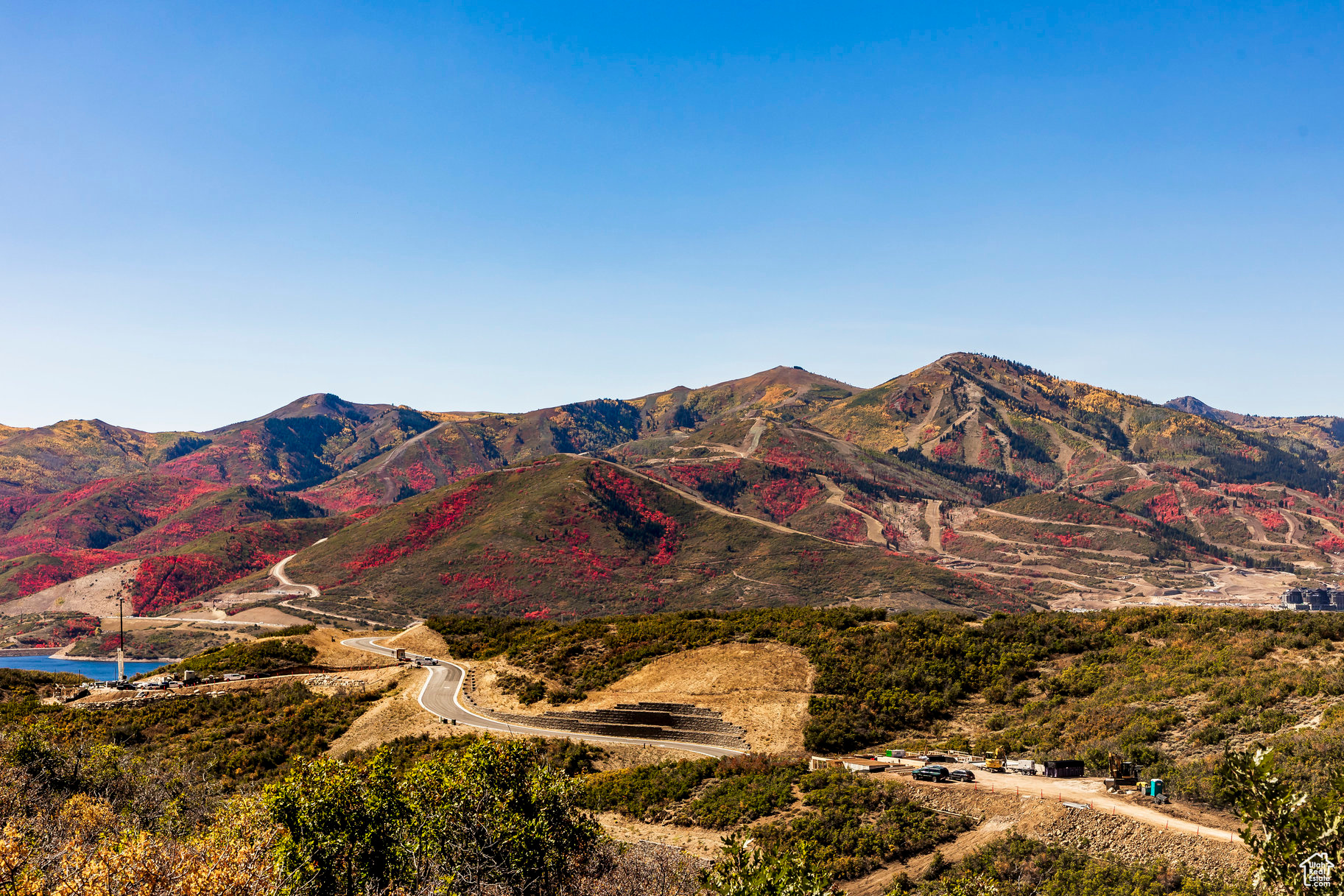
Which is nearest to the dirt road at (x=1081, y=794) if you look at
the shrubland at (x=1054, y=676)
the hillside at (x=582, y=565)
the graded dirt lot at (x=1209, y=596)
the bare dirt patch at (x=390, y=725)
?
the shrubland at (x=1054, y=676)

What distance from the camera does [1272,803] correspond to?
44.3 feet

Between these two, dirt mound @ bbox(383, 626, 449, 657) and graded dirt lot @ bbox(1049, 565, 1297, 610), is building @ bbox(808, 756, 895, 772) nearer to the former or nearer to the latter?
dirt mound @ bbox(383, 626, 449, 657)

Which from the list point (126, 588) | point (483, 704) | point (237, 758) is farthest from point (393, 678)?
point (126, 588)

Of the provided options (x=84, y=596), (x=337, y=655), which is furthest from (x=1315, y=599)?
(x=84, y=596)

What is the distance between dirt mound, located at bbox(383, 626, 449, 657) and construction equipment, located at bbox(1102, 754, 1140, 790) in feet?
189

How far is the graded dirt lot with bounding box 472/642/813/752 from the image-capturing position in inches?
1807

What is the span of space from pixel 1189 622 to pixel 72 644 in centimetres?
20059

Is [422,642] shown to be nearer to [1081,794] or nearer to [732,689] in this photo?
[732,689]

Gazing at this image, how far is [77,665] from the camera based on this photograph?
477 feet

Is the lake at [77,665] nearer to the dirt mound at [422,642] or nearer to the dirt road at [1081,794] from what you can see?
the dirt mound at [422,642]

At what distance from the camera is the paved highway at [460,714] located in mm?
44469

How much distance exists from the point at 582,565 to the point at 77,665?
102636 mm

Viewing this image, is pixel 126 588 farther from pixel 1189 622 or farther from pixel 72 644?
pixel 1189 622

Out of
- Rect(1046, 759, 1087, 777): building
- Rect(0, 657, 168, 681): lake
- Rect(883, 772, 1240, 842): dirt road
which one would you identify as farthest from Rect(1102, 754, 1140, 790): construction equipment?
Rect(0, 657, 168, 681): lake
